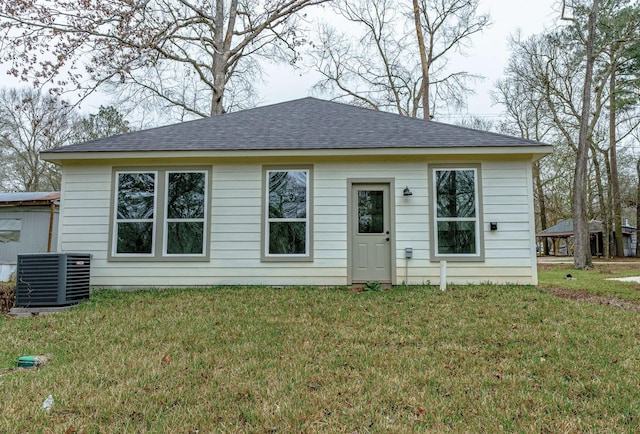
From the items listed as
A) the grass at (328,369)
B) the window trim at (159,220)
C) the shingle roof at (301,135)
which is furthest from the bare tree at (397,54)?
the grass at (328,369)

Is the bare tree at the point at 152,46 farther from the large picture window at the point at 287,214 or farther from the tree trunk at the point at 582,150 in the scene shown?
the tree trunk at the point at 582,150

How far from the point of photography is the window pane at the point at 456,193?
7.10 m

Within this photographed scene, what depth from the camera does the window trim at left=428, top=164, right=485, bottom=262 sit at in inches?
275

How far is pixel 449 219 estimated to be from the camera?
709cm

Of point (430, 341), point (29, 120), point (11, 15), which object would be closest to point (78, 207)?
point (430, 341)

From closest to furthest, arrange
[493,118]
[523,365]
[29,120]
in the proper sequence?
[523,365]
[29,120]
[493,118]

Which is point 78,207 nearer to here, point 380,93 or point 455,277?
point 455,277

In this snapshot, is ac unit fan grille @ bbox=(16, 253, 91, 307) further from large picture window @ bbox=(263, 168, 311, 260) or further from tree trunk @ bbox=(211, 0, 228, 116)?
tree trunk @ bbox=(211, 0, 228, 116)

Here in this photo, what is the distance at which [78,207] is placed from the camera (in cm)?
A: 728

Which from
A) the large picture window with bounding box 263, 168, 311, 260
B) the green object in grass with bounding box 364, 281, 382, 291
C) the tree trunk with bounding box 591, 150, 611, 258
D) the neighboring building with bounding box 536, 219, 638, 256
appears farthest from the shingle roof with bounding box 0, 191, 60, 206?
the neighboring building with bounding box 536, 219, 638, 256

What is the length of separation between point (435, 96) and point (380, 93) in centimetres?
270

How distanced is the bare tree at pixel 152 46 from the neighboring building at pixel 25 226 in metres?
3.47

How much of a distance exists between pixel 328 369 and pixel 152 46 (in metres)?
11.9

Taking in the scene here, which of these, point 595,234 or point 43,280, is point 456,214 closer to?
point 43,280
